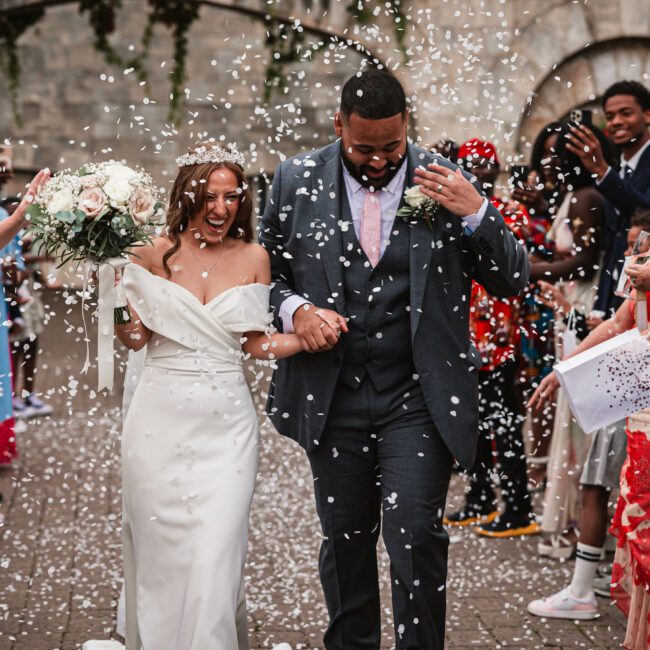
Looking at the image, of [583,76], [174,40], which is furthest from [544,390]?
[174,40]

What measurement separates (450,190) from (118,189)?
1.21 m

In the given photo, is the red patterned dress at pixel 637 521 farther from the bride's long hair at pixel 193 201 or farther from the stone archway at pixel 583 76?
the stone archway at pixel 583 76

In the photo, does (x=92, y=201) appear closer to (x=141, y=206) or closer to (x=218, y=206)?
(x=141, y=206)

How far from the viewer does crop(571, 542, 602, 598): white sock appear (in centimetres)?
541

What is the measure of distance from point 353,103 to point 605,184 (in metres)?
2.36

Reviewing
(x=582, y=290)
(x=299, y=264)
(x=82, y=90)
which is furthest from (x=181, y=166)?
(x=82, y=90)

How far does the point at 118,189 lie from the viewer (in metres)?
4.20

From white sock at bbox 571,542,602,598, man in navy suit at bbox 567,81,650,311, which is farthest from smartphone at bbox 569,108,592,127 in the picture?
white sock at bbox 571,542,602,598

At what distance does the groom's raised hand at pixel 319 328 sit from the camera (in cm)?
390

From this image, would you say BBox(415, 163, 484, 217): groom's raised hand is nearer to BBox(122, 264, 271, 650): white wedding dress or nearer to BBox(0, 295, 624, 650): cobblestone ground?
BBox(122, 264, 271, 650): white wedding dress

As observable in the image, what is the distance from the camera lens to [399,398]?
13.4 ft

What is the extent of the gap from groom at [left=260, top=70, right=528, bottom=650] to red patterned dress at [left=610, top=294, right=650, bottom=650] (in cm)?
72

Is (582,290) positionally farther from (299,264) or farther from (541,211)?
(299,264)

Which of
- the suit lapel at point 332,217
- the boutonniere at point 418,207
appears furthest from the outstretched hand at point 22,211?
the boutonniere at point 418,207
